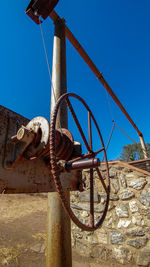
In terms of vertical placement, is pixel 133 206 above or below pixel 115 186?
below

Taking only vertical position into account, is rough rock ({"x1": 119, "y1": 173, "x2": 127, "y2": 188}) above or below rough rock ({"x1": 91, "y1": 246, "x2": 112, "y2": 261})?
above

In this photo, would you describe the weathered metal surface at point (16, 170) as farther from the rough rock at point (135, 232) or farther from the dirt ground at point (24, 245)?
the dirt ground at point (24, 245)

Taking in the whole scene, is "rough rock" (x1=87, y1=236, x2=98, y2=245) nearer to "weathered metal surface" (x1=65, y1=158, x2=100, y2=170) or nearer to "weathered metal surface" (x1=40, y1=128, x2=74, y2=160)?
"weathered metal surface" (x1=40, y1=128, x2=74, y2=160)

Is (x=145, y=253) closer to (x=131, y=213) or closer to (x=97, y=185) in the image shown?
(x=131, y=213)

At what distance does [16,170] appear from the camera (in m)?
1.20

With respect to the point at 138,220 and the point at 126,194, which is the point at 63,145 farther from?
the point at 138,220

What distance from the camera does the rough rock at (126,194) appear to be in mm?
2841

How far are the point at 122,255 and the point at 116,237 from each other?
0.28 metres

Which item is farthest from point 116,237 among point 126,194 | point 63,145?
point 63,145

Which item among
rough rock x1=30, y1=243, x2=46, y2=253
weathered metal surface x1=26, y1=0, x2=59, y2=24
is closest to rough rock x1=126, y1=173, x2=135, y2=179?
rough rock x1=30, y1=243, x2=46, y2=253

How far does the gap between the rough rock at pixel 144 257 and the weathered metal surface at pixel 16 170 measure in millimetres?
2246

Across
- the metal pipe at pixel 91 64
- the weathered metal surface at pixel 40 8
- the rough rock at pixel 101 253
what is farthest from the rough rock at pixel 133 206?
the metal pipe at pixel 91 64

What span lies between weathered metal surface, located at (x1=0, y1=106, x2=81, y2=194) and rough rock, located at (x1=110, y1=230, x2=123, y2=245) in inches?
83.0

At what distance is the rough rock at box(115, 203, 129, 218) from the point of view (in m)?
2.81
